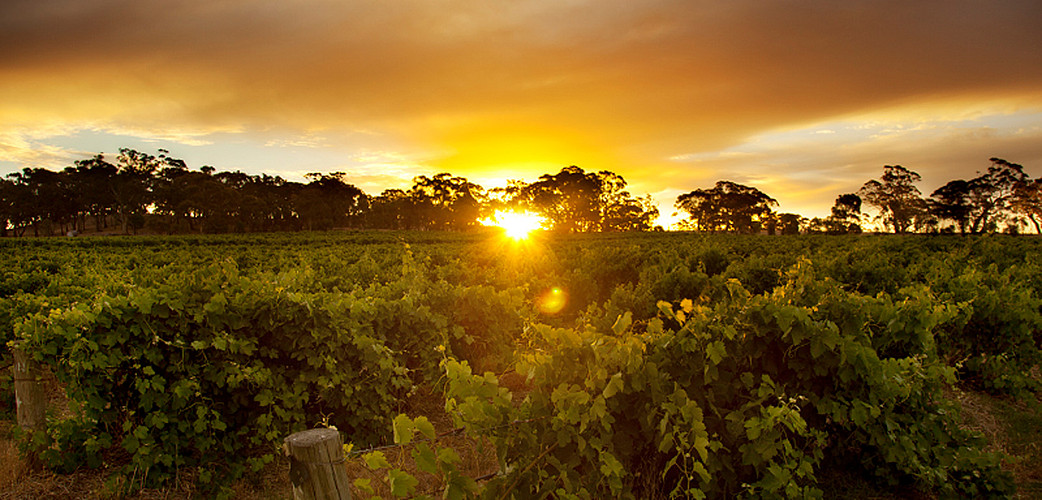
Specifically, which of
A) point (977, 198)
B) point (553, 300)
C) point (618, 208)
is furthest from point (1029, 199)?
point (553, 300)

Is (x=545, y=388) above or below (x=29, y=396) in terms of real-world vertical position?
above

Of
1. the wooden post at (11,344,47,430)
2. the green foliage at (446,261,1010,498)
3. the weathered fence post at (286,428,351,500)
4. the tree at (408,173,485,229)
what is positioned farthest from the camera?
the tree at (408,173,485,229)

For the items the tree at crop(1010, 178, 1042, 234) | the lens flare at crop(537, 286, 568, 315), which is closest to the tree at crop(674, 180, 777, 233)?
the tree at crop(1010, 178, 1042, 234)

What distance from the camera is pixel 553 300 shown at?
12.2m

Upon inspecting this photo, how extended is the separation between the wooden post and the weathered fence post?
469cm

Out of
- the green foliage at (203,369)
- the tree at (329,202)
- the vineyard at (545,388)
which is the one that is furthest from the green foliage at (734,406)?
the tree at (329,202)

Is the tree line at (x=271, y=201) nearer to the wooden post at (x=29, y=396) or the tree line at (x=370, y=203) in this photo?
the tree line at (x=370, y=203)

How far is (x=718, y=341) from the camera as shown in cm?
350

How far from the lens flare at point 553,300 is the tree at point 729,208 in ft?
263

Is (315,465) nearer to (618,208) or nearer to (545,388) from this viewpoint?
(545,388)

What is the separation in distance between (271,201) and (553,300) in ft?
300

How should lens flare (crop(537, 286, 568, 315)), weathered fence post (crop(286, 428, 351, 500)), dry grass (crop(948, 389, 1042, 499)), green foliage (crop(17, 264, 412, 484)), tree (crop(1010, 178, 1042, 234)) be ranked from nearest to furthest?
weathered fence post (crop(286, 428, 351, 500)) → green foliage (crop(17, 264, 412, 484)) → dry grass (crop(948, 389, 1042, 499)) → lens flare (crop(537, 286, 568, 315)) → tree (crop(1010, 178, 1042, 234))

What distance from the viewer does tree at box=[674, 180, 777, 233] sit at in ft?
289

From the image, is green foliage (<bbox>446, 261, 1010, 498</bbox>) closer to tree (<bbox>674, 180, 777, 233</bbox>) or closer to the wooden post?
the wooden post
